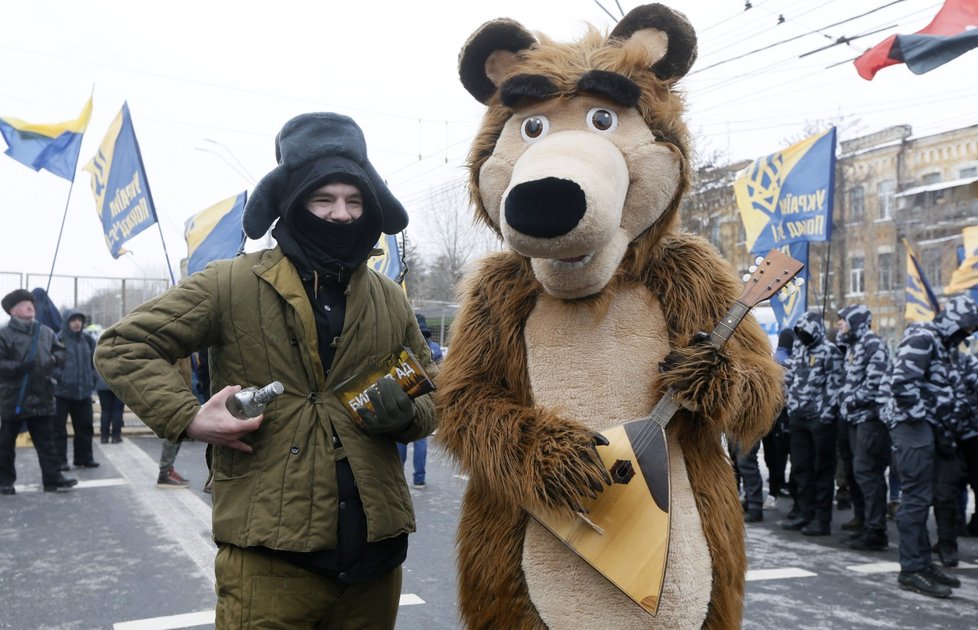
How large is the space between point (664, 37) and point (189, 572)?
4.46 metres

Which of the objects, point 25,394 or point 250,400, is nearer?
point 250,400

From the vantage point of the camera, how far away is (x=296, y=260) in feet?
7.52

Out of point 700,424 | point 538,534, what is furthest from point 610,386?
point 538,534

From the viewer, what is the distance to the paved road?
14.5 ft

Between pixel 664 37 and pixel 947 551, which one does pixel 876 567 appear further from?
pixel 664 37

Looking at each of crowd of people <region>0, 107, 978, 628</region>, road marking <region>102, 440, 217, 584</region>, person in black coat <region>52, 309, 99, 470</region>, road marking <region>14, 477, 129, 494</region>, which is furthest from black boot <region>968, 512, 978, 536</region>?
person in black coat <region>52, 309, 99, 470</region>

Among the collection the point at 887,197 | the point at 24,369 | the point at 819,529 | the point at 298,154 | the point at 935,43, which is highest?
the point at 887,197

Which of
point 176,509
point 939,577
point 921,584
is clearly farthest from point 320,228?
point 176,509

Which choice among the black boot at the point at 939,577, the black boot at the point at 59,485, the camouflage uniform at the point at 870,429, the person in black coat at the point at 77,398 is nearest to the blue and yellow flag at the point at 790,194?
the camouflage uniform at the point at 870,429

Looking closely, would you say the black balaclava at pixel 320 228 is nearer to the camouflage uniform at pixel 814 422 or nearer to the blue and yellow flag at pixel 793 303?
the camouflage uniform at pixel 814 422

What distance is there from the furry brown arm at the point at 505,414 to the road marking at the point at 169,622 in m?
2.66

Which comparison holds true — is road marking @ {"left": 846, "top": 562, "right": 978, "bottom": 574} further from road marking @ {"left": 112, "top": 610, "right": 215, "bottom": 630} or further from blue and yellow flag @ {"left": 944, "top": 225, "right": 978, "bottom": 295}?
road marking @ {"left": 112, "top": 610, "right": 215, "bottom": 630}

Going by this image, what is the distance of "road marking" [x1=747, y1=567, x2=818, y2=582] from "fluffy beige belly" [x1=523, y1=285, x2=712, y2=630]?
3.55 m

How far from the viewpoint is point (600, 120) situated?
231cm
